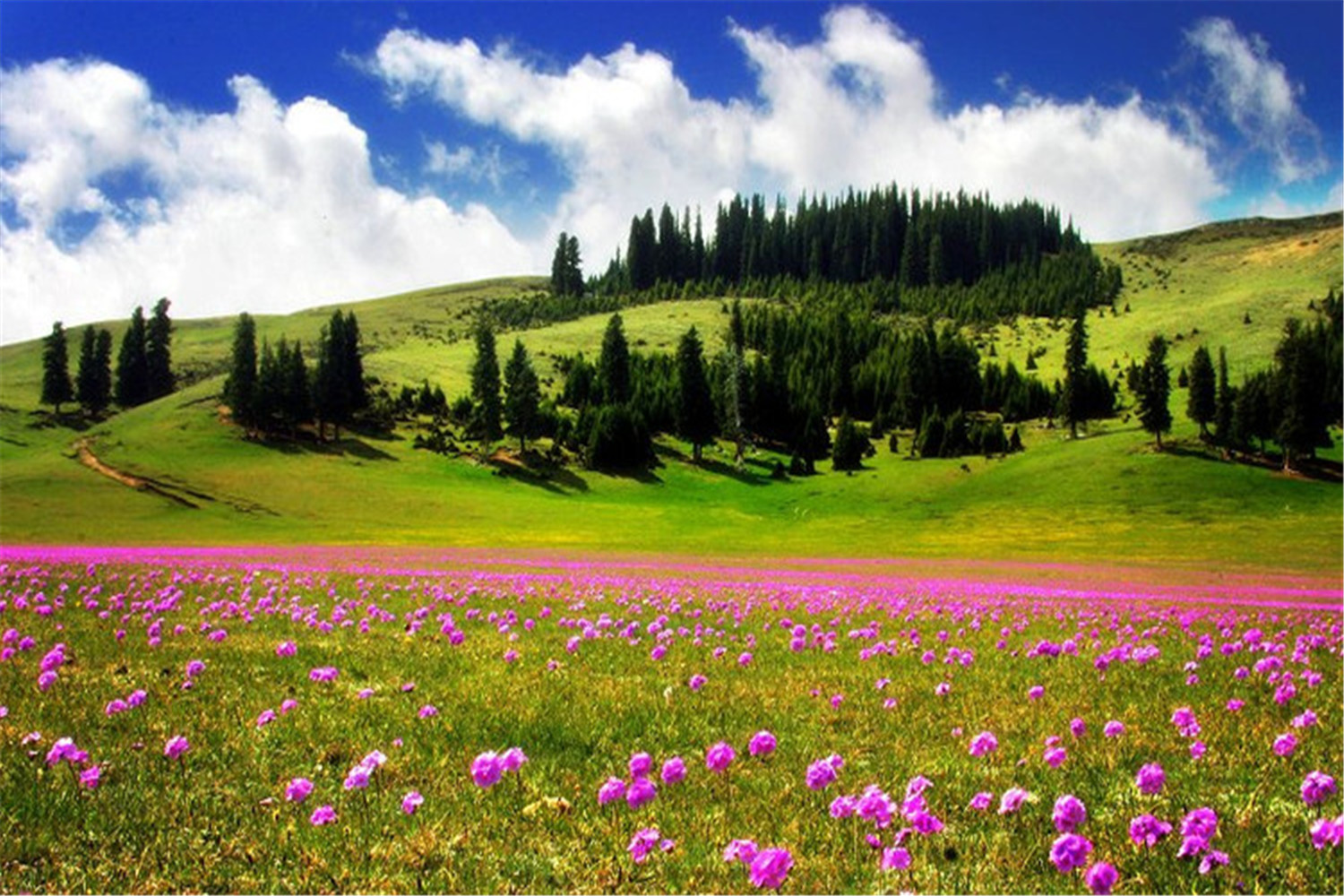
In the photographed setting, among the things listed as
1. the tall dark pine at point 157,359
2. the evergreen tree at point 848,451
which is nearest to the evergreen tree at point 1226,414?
the evergreen tree at point 848,451

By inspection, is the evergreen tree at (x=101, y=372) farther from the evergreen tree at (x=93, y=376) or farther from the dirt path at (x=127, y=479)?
the dirt path at (x=127, y=479)

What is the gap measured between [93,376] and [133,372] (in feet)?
28.0

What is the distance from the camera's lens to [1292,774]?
20.3 ft

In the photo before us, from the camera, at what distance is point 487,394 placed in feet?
332

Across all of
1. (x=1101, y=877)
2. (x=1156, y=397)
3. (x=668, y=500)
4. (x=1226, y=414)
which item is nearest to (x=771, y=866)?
(x=1101, y=877)

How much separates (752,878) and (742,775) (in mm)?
2321

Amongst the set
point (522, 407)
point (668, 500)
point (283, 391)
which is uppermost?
point (283, 391)

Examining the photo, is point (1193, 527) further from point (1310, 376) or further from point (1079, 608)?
point (1079, 608)

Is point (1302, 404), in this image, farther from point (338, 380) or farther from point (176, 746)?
point (338, 380)

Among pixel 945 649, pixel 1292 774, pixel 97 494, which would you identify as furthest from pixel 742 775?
pixel 97 494

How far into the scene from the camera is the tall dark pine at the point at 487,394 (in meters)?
101

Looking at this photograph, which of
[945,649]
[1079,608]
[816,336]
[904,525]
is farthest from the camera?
[816,336]

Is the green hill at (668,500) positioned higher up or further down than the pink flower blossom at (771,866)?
further down

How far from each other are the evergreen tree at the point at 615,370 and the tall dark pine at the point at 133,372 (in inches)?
3116
